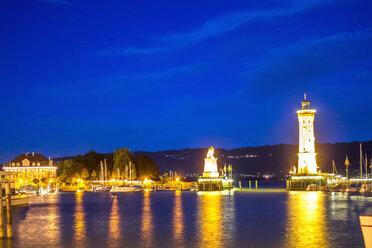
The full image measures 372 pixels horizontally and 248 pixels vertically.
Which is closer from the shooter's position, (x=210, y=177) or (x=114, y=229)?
(x=114, y=229)

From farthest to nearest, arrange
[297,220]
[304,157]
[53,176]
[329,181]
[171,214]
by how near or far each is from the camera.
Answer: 1. [53,176]
2. [329,181]
3. [304,157]
4. [171,214]
5. [297,220]

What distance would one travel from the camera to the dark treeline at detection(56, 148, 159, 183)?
140500 millimetres

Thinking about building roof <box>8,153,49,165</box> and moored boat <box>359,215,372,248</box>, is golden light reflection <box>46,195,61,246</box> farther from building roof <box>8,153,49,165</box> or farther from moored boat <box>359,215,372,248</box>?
building roof <box>8,153,49,165</box>

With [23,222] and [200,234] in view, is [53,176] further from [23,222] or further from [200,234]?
[200,234]

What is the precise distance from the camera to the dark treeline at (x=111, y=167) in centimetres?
14050

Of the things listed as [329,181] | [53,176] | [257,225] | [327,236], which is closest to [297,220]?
[257,225]

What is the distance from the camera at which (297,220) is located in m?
46.0

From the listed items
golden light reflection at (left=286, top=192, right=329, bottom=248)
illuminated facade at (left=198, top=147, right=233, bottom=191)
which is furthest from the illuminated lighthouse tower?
golden light reflection at (left=286, top=192, right=329, bottom=248)

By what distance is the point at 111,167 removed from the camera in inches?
6166

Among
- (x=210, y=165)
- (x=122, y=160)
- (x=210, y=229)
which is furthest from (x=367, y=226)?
(x=122, y=160)

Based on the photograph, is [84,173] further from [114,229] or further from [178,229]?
[178,229]

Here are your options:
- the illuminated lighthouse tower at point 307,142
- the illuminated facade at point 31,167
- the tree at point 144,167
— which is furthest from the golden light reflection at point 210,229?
the illuminated facade at point 31,167

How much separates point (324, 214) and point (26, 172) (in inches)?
5505

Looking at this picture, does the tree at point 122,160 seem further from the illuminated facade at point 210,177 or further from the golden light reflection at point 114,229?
the golden light reflection at point 114,229
